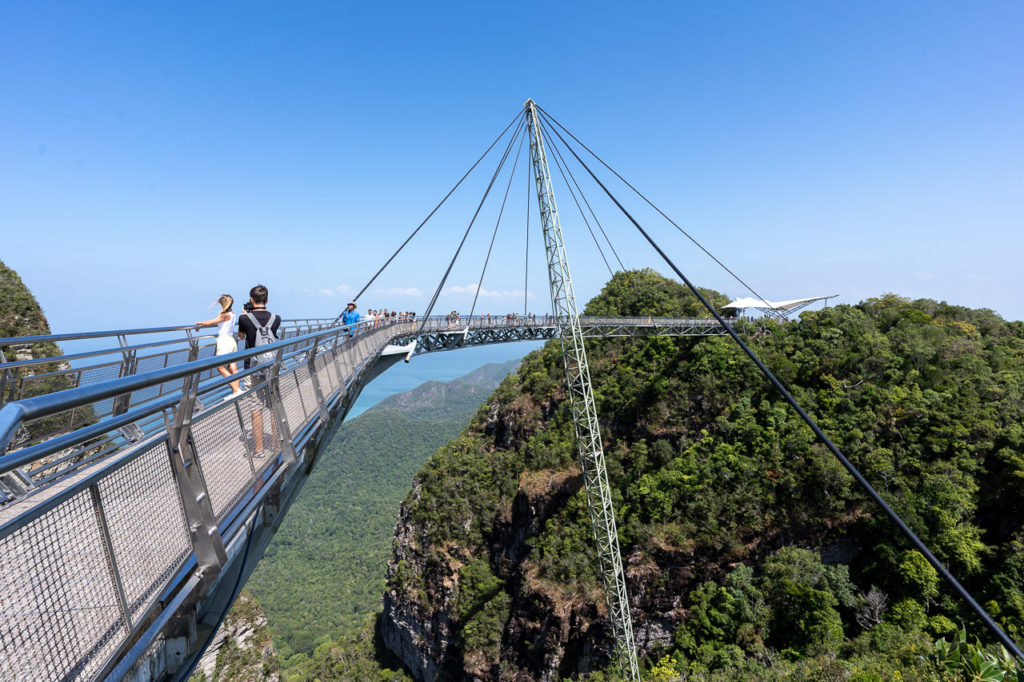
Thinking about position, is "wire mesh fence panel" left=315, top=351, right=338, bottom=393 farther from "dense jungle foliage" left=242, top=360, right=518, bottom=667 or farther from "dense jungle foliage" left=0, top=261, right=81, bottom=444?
"dense jungle foliage" left=242, top=360, right=518, bottom=667

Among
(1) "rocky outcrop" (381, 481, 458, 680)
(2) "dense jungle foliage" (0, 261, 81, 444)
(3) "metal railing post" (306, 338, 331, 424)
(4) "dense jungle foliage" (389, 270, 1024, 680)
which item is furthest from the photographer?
(1) "rocky outcrop" (381, 481, 458, 680)

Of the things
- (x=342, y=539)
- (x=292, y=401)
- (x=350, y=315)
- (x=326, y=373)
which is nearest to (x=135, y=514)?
(x=292, y=401)

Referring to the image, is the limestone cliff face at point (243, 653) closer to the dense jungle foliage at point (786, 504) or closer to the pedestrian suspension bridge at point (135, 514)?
the dense jungle foliage at point (786, 504)

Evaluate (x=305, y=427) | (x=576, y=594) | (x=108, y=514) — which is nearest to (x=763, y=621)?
(x=576, y=594)

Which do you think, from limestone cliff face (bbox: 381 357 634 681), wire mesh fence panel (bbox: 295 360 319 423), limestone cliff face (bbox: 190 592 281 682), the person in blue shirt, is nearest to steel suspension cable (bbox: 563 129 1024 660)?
wire mesh fence panel (bbox: 295 360 319 423)

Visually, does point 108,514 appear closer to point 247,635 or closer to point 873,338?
point 247,635
